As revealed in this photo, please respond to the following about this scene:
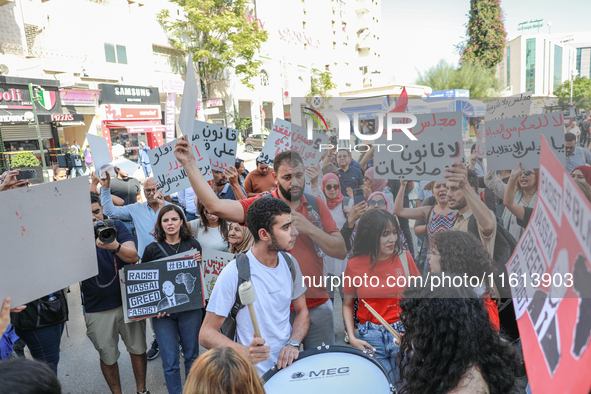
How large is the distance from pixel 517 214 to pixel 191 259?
109 inches

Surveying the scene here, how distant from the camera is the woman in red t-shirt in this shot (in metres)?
2.61

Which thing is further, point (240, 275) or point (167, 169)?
point (167, 169)

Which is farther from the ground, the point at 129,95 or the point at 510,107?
the point at 129,95

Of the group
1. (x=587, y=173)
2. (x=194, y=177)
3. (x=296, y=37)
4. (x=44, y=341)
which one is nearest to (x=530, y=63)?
(x=296, y=37)

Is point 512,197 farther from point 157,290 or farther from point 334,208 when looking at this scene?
point 157,290

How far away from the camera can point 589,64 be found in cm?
13200

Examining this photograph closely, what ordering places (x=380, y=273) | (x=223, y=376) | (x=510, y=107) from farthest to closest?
(x=510, y=107), (x=380, y=273), (x=223, y=376)

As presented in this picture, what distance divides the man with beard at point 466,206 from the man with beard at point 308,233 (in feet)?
2.54

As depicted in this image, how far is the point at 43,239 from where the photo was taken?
214cm

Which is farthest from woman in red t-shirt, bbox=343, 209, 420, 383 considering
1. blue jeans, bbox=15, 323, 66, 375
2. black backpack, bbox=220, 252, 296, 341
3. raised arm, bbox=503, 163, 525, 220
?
blue jeans, bbox=15, 323, 66, 375

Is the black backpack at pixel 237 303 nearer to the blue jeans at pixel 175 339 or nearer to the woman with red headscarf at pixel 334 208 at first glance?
the woman with red headscarf at pixel 334 208

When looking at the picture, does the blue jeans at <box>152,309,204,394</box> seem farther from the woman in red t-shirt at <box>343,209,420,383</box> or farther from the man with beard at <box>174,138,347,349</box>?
the woman in red t-shirt at <box>343,209,420,383</box>

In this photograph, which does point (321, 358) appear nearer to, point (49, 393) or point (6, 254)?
point (49, 393)

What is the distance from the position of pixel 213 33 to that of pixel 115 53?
7.10 m
